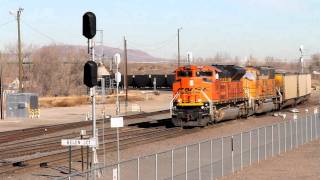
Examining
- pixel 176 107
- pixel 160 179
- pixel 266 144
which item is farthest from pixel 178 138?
pixel 160 179

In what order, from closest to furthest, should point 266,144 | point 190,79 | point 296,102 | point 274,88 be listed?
point 266,144 < point 190,79 < point 274,88 < point 296,102

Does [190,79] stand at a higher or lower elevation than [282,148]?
higher

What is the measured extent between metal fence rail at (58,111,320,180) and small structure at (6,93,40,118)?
32.3 metres

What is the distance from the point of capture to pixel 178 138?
36969mm

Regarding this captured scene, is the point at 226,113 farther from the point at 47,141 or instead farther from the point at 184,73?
the point at 47,141

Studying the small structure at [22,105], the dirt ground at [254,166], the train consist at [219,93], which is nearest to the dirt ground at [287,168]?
the dirt ground at [254,166]

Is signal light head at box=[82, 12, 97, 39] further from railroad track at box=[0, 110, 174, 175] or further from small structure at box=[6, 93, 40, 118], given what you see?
small structure at box=[6, 93, 40, 118]

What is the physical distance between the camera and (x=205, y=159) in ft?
77.9

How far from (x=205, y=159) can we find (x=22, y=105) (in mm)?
40614

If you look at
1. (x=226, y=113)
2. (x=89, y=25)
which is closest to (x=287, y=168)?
(x=89, y=25)

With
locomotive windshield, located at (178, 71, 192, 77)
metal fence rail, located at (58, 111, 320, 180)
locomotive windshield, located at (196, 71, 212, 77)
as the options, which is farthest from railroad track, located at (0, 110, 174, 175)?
metal fence rail, located at (58, 111, 320, 180)

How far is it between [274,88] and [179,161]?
128 ft

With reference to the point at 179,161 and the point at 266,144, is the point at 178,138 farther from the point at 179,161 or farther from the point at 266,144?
the point at 179,161

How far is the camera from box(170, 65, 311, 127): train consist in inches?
1657
